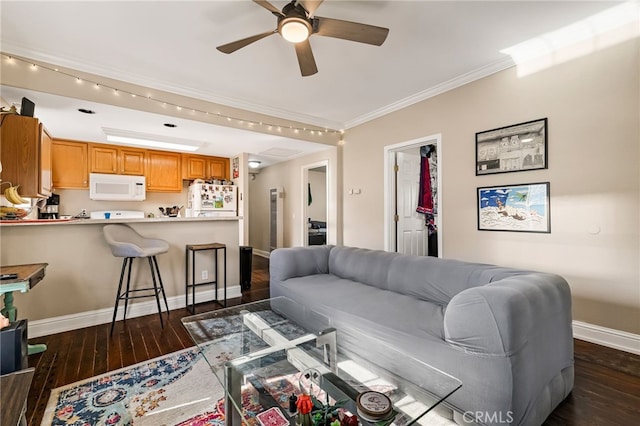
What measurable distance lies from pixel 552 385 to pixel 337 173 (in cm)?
389

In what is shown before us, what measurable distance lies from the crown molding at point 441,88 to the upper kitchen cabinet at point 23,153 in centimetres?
389

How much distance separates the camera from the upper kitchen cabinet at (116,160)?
189 inches

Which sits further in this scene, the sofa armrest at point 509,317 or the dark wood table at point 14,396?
the sofa armrest at point 509,317

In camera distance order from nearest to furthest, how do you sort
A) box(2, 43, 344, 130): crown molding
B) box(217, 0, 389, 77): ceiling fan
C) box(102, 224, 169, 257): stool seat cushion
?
box(217, 0, 389, 77): ceiling fan < box(2, 43, 344, 130): crown molding < box(102, 224, 169, 257): stool seat cushion

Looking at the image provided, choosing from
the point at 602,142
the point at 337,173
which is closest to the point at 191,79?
the point at 337,173

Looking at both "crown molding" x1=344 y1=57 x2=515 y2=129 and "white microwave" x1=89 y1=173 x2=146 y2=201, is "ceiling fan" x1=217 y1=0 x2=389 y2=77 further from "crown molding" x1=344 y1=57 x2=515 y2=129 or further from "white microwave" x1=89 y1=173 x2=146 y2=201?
"white microwave" x1=89 y1=173 x2=146 y2=201

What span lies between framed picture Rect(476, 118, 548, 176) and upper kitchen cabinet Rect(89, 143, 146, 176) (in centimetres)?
546

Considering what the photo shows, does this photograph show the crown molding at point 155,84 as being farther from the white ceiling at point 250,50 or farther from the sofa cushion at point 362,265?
the sofa cushion at point 362,265

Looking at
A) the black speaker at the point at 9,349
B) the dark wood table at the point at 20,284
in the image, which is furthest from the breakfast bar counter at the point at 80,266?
the black speaker at the point at 9,349

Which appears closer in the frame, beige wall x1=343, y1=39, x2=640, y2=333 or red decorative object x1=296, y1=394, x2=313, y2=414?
red decorative object x1=296, y1=394, x2=313, y2=414

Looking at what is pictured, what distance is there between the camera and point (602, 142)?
236 centimetres

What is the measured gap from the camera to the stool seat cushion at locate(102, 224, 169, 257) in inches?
107

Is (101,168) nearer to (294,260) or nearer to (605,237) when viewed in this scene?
(294,260)

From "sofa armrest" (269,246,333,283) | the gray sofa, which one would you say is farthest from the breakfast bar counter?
the gray sofa
